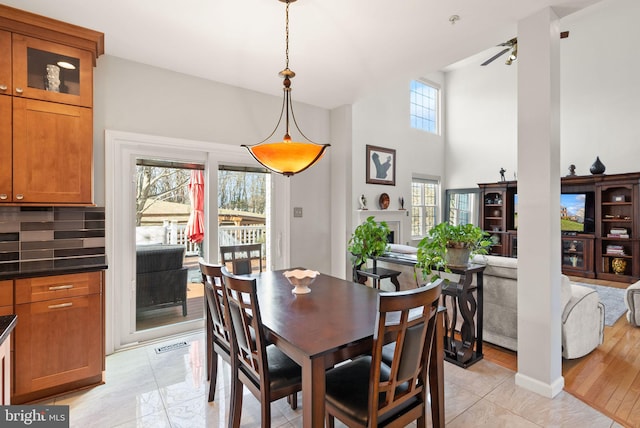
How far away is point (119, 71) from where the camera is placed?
2.89m

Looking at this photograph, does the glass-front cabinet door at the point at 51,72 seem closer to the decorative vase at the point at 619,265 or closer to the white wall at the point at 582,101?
the white wall at the point at 582,101

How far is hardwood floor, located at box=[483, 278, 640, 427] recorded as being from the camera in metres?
2.12

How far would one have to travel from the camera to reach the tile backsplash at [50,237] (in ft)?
7.82

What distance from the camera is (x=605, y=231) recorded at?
19.2ft

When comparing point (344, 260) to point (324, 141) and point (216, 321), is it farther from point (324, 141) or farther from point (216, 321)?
point (216, 321)

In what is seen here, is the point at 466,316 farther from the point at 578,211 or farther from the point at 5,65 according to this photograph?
the point at 578,211

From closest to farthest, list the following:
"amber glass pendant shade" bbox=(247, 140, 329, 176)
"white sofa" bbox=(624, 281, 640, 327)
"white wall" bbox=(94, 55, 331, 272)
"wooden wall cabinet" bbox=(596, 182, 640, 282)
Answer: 1. "amber glass pendant shade" bbox=(247, 140, 329, 176)
2. "white wall" bbox=(94, 55, 331, 272)
3. "white sofa" bbox=(624, 281, 640, 327)
4. "wooden wall cabinet" bbox=(596, 182, 640, 282)

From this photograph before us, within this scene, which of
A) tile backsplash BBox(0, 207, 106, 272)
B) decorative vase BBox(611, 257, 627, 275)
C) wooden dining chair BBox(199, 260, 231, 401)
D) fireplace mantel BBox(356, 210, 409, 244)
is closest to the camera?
wooden dining chair BBox(199, 260, 231, 401)

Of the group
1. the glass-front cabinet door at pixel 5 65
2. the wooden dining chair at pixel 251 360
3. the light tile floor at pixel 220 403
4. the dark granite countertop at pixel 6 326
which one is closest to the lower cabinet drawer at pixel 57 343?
the light tile floor at pixel 220 403

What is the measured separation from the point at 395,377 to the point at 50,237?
2.85 m

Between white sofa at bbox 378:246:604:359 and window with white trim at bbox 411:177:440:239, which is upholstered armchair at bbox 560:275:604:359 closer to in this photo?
white sofa at bbox 378:246:604:359

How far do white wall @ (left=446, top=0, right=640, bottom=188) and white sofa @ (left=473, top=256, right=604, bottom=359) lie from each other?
4.53 metres

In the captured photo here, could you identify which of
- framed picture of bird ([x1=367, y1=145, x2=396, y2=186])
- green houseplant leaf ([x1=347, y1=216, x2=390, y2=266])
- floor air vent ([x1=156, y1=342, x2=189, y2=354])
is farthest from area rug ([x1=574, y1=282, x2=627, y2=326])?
floor air vent ([x1=156, y1=342, x2=189, y2=354])

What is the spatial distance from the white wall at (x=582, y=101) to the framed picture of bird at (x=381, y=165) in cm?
237
